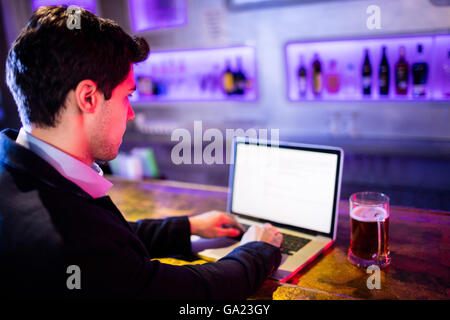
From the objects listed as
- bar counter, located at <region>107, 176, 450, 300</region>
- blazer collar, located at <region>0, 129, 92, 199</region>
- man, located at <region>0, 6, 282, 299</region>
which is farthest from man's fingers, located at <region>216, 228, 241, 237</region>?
blazer collar, located at <region>0, 129, 92, 199</region>

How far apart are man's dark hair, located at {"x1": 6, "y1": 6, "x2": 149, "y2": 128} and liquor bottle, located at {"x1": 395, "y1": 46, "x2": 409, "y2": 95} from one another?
92.4 inches

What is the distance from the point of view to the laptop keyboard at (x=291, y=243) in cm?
131

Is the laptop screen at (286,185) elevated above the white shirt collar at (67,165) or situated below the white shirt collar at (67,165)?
below

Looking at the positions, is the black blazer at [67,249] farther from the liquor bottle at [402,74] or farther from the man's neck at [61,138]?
the liquor bottle at [402,74]

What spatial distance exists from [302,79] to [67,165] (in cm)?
249

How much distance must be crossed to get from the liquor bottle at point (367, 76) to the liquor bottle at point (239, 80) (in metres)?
0.95

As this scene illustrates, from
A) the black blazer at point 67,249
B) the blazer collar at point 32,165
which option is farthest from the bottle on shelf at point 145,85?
the blazer collar at point 32,165

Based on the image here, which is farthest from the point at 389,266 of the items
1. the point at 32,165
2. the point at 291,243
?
the point at 32,165

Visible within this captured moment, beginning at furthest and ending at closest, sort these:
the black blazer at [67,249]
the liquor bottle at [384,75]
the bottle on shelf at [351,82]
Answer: the bottle on shelf at [351,82], the liquor bottle at [384,75], the black blazer at [67,249]

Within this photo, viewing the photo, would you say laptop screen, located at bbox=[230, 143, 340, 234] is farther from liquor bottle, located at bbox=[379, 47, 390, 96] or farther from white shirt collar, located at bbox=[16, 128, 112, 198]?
liquor bottle, located at bbox=[379, 47, 390, 96]

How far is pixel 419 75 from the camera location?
2811mm
